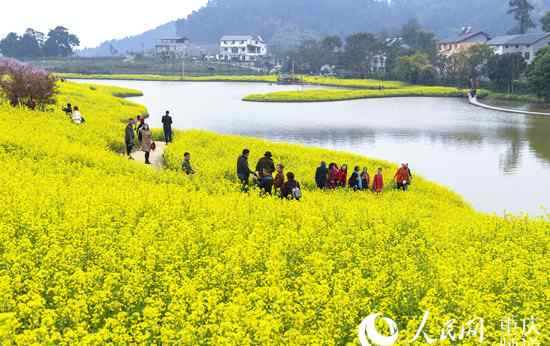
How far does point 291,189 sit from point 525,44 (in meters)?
113

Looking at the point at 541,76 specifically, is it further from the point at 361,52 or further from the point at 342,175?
the point at 361,52

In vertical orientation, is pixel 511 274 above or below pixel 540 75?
below

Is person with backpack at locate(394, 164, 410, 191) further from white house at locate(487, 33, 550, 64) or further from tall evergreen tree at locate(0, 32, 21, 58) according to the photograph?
tall evergreen tree at locate(0, 32, 21, 58)

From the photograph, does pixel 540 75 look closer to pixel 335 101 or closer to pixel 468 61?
pixel 335 101

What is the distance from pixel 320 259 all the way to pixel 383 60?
147564 mm

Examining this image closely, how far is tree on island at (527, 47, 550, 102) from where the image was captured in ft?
229

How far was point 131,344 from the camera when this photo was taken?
24.7ft

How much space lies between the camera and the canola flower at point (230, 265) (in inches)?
325

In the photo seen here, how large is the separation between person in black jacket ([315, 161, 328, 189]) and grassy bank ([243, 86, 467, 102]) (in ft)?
203

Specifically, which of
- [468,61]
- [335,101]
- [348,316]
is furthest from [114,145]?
[468,61]

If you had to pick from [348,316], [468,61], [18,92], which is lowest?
[348,316]

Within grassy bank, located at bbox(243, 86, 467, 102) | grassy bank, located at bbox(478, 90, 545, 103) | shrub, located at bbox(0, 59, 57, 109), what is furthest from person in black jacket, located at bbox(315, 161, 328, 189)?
grassy bank, located at bbox(478, 90, 545, 103)

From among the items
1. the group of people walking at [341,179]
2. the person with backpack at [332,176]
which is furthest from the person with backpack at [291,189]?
the person with backpack at [332,176]

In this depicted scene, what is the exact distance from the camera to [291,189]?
59.2 ft
